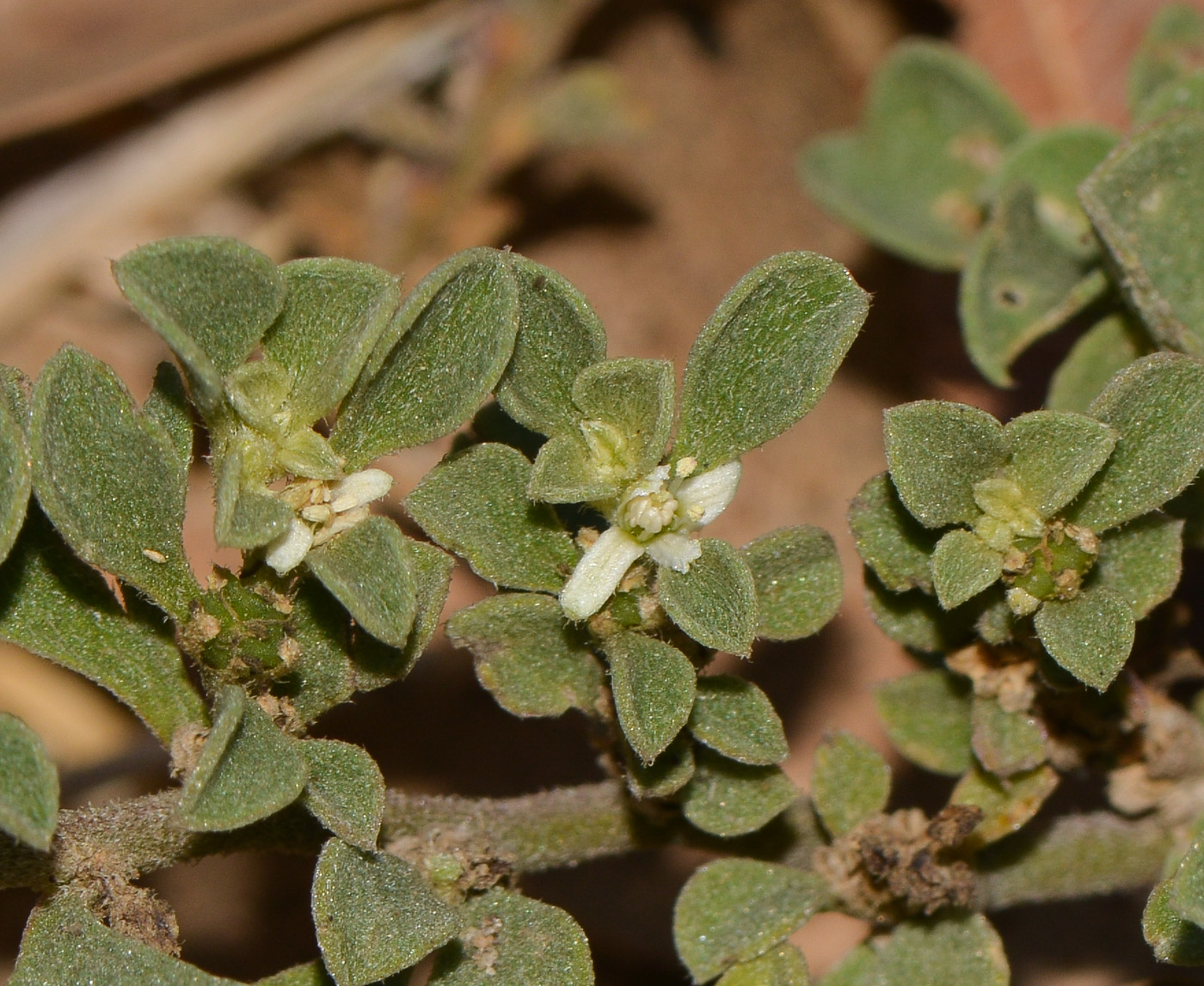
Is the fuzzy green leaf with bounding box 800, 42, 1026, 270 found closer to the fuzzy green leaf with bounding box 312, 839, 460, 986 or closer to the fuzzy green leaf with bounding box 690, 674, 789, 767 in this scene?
the fuzzy green leaf with bounding box 690, 674, 789, 767

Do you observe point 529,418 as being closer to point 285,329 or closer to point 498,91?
point 285,329

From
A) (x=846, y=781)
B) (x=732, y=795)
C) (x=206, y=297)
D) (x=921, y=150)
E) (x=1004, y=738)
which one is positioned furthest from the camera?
(x=921, y=150)

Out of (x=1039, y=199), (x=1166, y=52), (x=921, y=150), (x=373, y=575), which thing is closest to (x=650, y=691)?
(x=373, y=575)

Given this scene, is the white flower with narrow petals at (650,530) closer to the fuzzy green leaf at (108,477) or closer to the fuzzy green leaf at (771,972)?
the fuzzy green leaf at (108,477)

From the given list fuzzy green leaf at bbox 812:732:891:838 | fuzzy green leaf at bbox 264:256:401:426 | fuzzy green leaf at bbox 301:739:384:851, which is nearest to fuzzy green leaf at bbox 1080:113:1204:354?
fuzzy green leaf at bbox 812:732:891:838

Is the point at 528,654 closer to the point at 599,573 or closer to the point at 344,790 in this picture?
the point at 599,573

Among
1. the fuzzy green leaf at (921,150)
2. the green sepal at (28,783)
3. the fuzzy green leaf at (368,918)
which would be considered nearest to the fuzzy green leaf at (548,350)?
the fuzzy green leaf at (368,918)
